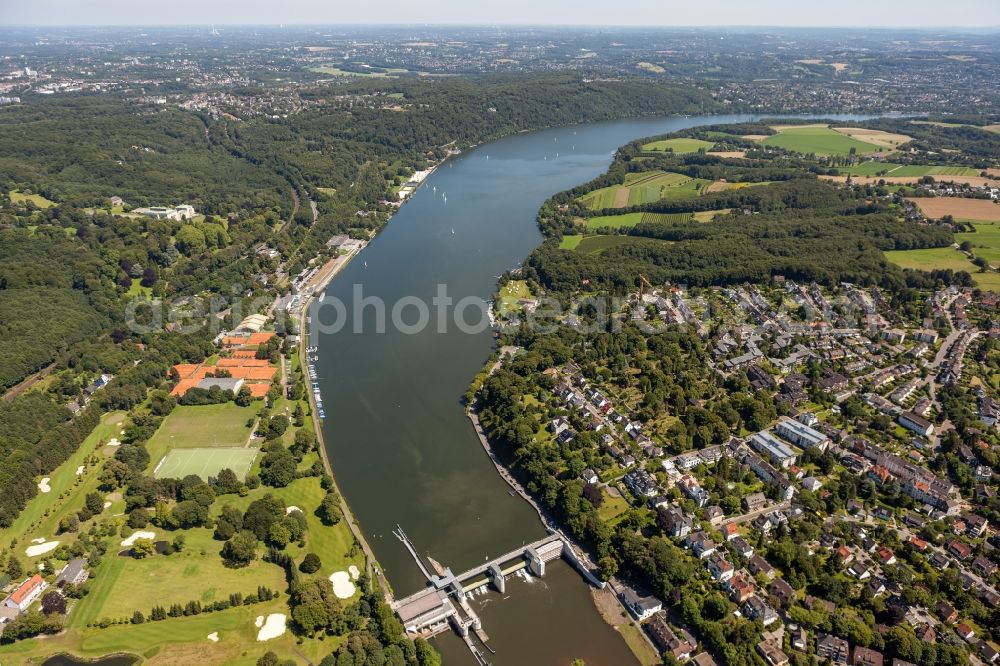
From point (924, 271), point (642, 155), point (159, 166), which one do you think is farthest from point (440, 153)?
point (924, 271)

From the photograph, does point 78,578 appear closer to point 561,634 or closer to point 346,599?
point 346,599

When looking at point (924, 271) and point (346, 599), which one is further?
point (924, 271)

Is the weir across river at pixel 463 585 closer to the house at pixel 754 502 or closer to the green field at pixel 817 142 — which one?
the house at pixel 754 502

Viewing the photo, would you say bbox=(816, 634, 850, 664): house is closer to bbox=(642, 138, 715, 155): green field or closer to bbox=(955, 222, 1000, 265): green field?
bbox=(955, 222, 1000, 265): green field

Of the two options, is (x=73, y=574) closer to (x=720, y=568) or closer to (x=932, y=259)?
(x=720, y=568)

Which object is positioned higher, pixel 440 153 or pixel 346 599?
pixel 440 153

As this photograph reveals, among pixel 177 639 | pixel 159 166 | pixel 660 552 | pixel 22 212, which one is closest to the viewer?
pixel 177 639

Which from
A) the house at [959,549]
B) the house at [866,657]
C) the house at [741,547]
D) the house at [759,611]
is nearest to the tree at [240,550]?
the house at [759,611]

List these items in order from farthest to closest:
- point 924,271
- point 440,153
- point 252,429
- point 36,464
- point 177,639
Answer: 1. point 440,153
2. point 924,271
3. point 252,429
4. point 36,464
5. point 177,639

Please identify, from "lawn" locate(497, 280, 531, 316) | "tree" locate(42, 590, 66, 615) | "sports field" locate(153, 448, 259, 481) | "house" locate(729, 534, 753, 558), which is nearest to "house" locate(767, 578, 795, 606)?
"house" locate(729, 534, 753, 558)
